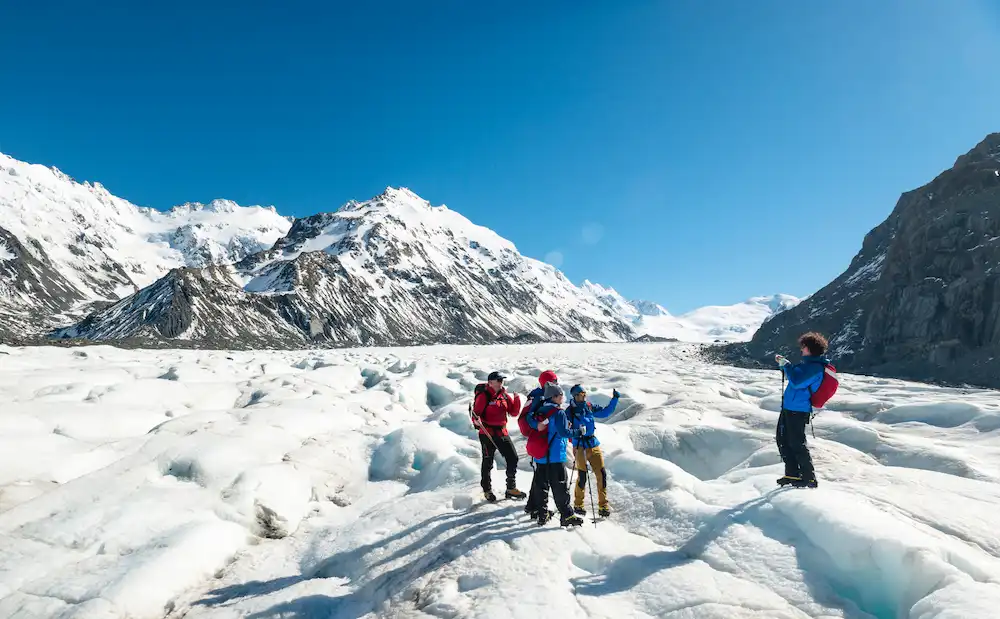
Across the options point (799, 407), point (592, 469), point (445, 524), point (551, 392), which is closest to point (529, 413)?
point (551, 392)

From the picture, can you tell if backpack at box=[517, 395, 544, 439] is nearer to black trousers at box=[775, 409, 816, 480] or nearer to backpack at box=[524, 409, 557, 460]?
backpack at box=[524, 409, 557, 460]

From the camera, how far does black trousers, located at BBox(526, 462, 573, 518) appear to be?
279 inches

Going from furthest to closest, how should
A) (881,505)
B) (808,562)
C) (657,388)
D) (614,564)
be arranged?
(657,388)
(881,505)
(614,564)
(808,562)

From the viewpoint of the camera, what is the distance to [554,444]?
289 inches

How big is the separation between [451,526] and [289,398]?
10.4 m

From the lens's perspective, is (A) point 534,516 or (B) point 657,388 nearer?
(A) point 534,516

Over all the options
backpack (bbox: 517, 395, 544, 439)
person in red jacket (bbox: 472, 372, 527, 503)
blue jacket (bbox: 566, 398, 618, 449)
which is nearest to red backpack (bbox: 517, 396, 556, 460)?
backpack (bbox: 517, 395, 544, 439)

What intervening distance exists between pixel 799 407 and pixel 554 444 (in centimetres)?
383

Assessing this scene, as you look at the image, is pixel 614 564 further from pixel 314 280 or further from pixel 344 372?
pixel 314 280

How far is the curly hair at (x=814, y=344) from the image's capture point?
7355 millimetres

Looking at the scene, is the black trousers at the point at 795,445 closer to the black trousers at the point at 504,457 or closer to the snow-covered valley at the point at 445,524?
the snow-covered valley at the point at 445,524

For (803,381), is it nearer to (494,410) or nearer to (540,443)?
(540,443)

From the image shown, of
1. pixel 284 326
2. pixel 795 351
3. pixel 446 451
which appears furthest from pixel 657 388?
pixel 284 326

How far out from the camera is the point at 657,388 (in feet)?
64.7
